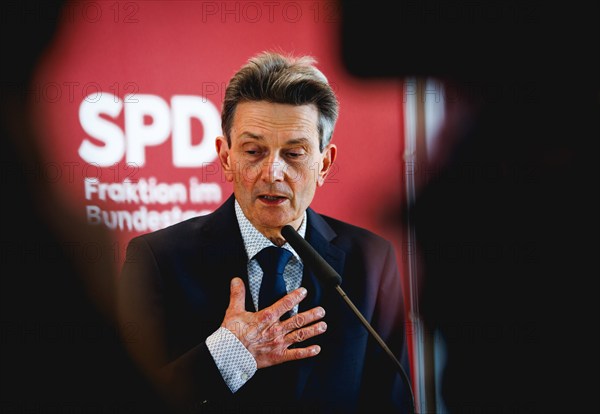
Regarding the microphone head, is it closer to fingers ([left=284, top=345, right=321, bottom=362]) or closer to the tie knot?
the tie knot

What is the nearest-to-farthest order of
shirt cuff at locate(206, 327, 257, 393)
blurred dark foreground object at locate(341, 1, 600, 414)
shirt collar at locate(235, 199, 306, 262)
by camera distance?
shirt cuff at locate(206, 327, 257, 393) → shirt collar at locate(235, 199, 306, 262) → blurred dark foreground object at locate(341, 1, 600, 414)

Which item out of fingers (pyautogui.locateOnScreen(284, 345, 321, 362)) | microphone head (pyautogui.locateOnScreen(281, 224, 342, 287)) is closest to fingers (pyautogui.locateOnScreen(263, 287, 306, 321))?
fingers (pyautogui.locateOnScreen(284, 345, 321, 362))

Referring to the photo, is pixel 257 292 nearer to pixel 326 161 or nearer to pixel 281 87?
pixel 326 161

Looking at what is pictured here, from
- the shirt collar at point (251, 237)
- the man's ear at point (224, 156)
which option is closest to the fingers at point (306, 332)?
the shirt collar at point (251, 237)

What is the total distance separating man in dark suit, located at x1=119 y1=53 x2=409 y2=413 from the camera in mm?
1618

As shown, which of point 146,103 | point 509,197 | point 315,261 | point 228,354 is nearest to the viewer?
point 315,261

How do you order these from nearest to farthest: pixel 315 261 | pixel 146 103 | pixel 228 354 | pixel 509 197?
1. pixel 315 261
2. pixel 228 354
3. pixel 146 103
4. pixel 509 197

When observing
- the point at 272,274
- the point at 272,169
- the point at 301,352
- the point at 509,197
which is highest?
the point at 272,169

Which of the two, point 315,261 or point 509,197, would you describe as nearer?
point 315,261

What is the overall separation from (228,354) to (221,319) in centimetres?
10

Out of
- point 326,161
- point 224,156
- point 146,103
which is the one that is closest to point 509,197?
point 326,161

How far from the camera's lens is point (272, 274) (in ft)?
5.52

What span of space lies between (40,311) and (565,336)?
170 centimetres

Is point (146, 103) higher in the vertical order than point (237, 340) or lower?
higher
